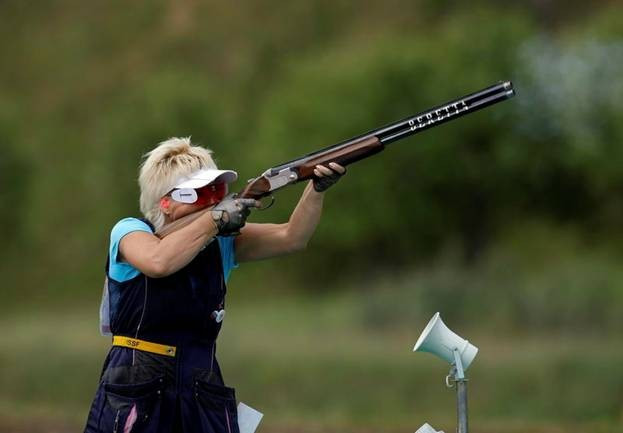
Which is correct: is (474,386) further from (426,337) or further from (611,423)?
(426,337)

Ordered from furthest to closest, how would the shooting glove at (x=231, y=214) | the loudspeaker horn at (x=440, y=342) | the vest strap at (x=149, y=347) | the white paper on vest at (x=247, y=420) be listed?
1. the white paper on vest at (x=247, y=420)
2. the loudspeaker horn at (x=440, y=342)
3. the vest strap at (x=149, y=347)
4. the shooting glove at (x=231, y=214)

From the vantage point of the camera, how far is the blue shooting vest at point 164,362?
6055mm

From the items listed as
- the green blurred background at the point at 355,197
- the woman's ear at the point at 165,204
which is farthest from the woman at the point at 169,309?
the green blurred background at the point at 355,197

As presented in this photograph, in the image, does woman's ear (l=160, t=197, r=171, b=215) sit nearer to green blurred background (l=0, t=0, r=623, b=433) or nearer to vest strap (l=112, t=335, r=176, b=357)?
vest strap (l=112, t=335, r=176, b=357)

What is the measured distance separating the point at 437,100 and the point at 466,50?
271cm

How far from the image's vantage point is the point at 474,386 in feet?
61.1

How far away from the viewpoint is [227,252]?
641cm

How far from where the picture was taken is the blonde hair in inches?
242

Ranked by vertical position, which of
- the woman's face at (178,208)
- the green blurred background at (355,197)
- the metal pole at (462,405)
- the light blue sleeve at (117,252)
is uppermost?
the green blurred background at (355,197)

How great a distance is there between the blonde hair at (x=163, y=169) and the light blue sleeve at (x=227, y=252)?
0.97 feet

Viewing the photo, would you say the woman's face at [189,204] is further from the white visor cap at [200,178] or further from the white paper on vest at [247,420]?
the white paper on vest at [247,420]

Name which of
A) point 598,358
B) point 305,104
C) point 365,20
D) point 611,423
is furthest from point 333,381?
point 365,20

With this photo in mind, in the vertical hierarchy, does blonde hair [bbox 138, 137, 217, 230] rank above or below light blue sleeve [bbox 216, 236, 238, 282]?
above

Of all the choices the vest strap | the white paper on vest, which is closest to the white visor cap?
the vest strap
